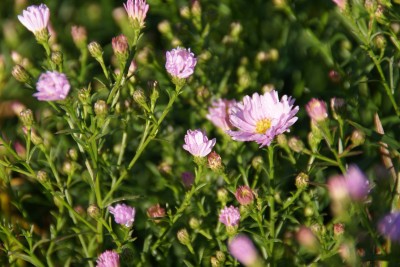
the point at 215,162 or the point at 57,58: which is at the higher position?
the point at 57,58

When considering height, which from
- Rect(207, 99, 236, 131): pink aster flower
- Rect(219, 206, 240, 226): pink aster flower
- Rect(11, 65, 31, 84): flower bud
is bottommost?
Rect(219, 206, 240, 226): pink aster flower

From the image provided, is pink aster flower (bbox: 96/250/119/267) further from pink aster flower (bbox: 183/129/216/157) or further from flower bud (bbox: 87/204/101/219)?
pink aster flower (bbox: 183/129/216/157)

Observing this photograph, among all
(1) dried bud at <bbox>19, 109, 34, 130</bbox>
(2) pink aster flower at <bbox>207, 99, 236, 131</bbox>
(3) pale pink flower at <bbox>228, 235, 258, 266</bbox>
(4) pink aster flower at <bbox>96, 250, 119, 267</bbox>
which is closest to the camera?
(3) pale pink flower at <bbox>228, 235, 258, 266</bbox>

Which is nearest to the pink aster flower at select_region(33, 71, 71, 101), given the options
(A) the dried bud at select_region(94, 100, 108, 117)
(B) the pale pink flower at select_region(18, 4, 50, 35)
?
(A) the dried bud at select_region(94, 100, 108, 117)

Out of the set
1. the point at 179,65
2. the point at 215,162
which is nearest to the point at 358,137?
the point at 215,162

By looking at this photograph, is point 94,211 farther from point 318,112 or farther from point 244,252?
point 318,112

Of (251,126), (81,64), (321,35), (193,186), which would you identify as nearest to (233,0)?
(321,35)

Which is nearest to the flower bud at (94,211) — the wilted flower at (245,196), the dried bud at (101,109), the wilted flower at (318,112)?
the dried bud at (101,109)

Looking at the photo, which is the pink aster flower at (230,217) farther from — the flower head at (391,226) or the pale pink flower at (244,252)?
the flower head at (391,226)
